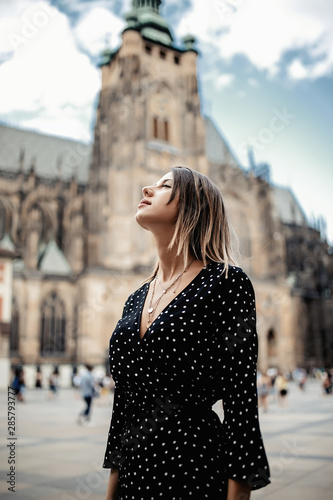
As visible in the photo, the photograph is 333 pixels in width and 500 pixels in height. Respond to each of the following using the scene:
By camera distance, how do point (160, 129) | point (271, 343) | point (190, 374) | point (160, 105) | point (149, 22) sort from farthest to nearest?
point (149, 22), point (271, 343), point (160, 105), point (160, 129), point (190, 374)

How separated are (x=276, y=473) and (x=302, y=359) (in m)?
32.0

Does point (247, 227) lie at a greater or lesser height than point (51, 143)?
lesser

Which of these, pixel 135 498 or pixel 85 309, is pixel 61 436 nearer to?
pixel 135 498

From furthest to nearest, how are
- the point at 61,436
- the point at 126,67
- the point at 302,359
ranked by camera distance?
1. the point at 302,359
2. the point at 126,67
3. the point at 61,436

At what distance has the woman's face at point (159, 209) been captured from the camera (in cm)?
149

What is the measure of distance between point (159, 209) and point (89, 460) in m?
4.44

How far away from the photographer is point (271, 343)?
3078 centimetres

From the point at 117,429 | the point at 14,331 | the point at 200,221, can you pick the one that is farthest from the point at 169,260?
the point at 14,331

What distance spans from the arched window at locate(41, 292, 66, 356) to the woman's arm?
85.6 ft

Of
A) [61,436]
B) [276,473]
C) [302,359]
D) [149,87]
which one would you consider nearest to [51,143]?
[149,87]

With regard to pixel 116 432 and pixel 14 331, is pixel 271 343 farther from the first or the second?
pixel 116 432

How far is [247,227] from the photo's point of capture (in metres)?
32.3

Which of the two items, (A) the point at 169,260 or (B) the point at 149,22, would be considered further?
(B) the point at 149,22

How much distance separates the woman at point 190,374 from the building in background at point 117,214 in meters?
23.1
